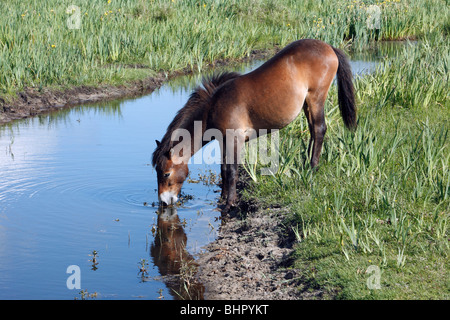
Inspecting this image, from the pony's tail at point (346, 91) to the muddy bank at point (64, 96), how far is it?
208 inches

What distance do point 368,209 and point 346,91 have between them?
169 centimetres

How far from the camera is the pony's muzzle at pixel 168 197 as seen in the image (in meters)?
6.43

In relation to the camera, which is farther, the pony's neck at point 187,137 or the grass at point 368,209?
the pony's neck at point 187,137

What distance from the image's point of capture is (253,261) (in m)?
5.18

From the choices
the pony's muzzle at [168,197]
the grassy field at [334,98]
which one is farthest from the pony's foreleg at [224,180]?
the pony's muzzle at [168,197]

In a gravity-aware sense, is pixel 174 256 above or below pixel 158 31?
below

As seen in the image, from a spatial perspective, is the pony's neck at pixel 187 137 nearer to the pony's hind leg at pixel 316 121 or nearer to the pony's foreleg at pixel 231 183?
the pony's foreleg at pixel 231 183

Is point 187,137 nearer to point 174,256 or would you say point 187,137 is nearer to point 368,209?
point 174,256

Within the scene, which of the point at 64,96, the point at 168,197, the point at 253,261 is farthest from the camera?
the point at 64,96

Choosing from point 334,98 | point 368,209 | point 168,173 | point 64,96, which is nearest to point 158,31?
point 64,96

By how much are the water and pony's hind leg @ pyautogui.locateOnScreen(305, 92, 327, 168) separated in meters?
1.20

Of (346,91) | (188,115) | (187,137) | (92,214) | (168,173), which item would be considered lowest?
(92,214)
